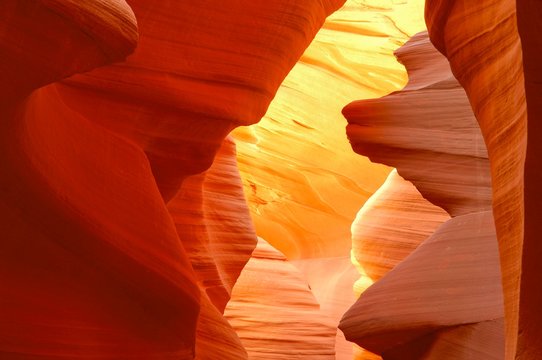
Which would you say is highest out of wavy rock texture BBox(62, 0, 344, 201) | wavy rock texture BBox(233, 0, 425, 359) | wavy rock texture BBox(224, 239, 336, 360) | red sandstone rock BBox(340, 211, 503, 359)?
wavy rock texture BBox(233, 0, 425, 359)

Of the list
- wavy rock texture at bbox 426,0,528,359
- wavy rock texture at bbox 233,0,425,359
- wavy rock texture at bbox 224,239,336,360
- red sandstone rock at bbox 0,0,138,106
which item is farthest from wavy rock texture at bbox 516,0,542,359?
wavy rock texture at bbox 233,0,425,359

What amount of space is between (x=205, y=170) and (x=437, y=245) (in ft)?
3.80

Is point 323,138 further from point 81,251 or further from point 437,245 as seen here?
point 81,251

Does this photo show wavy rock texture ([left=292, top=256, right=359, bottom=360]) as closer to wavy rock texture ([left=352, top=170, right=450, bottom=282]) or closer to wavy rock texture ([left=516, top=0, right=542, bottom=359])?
wavy rock texture ([left=352, top=170, right=450, bottom=282])

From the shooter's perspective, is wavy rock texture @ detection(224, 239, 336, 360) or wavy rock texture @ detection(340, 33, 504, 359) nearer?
wavy rock texture @ detection(340, 33, 504, 359)

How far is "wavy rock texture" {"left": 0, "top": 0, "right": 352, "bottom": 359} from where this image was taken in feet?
5.95

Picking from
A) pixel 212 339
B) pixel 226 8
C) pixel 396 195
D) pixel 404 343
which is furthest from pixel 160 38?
pixel 396 195

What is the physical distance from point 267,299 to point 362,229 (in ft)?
5.42

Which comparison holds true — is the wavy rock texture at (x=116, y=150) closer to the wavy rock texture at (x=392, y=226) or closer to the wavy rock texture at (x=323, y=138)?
the wavy rock texture at (x=392, y=226)

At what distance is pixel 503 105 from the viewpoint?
7.67ft

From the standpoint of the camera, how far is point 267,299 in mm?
8164

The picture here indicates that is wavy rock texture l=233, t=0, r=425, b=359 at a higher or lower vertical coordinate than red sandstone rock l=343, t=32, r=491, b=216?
higher

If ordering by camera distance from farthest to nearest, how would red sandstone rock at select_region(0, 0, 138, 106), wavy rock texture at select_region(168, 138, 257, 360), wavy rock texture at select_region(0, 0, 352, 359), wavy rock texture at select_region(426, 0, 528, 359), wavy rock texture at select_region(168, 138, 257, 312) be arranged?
wavy rock texture at select_region(168, 138, 257, 312) → wavy rock texture at select_region(168, 138, 257, 360) → wavy rock texture at select_region(426, 0, 528, 359) → wavy rock texture at select_region(0, 0, 352, 359) → red sandstone rock at select_region(0, 0, 138, 106)

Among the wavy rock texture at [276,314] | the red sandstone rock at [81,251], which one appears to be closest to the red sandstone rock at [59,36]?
the red sandstone rock at [81,251]
